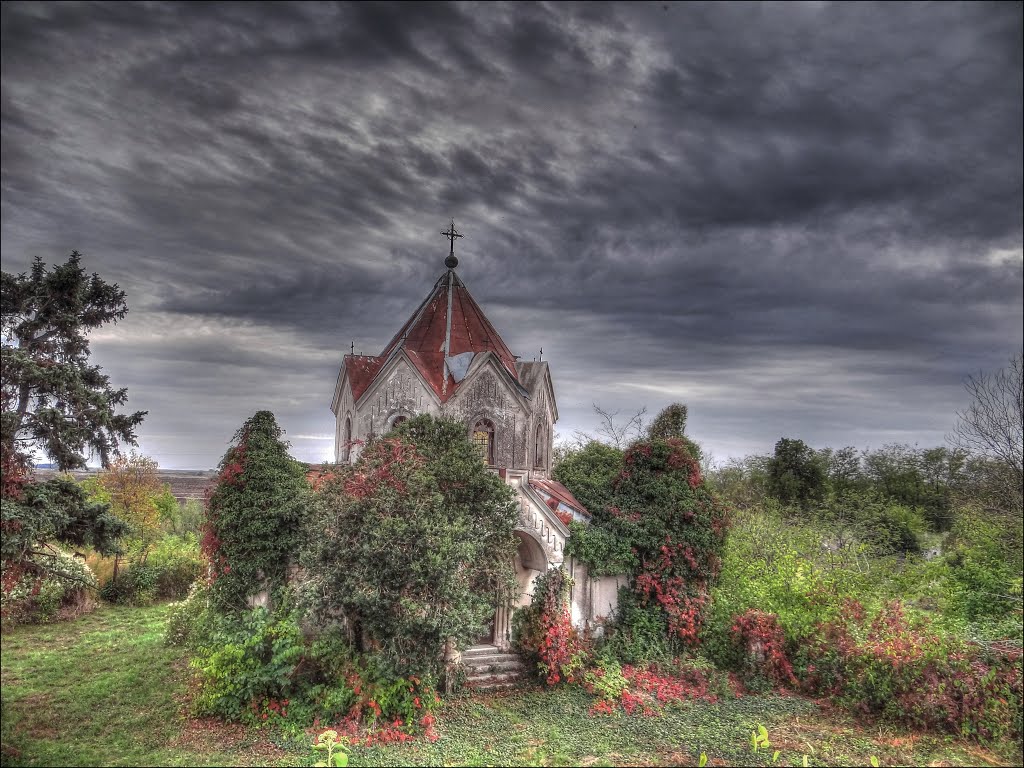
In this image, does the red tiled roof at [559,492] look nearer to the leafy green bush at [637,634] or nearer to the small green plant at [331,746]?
the leafy green bush at [637,634]

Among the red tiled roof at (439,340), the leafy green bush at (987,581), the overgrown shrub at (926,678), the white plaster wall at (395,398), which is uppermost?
the red tiled roof at (439,340)

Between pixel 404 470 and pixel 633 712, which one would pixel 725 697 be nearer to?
pixel 633 712

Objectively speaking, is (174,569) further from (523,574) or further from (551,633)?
(551,633)

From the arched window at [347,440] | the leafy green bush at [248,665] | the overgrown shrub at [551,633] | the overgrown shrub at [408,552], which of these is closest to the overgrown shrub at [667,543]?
the overgrown shrub at [551,633]

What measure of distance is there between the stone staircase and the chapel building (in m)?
0.58

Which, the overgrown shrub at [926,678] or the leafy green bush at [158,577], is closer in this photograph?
the overgrown shrub at [926,678]

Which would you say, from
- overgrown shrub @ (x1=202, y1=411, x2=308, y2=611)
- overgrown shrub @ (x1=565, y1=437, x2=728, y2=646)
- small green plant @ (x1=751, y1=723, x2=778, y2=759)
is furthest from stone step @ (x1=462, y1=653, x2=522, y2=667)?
small green plant @ (x1=751, y1=723, x2=778, y2=759)

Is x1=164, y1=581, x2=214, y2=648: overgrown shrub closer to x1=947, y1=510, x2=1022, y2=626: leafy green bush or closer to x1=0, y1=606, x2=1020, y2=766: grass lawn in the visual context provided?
x1=0, y1=606, x2=1020, y2=766: grass lawn

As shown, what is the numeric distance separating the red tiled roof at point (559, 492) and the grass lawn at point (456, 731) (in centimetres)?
477

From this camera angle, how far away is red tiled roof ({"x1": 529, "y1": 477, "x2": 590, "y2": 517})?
56.8 ft

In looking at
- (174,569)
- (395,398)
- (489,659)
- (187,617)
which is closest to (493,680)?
(489,659)

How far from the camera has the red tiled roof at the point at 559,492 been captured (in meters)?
17.3

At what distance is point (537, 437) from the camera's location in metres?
20.4

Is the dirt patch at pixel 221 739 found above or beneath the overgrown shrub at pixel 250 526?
beneath
